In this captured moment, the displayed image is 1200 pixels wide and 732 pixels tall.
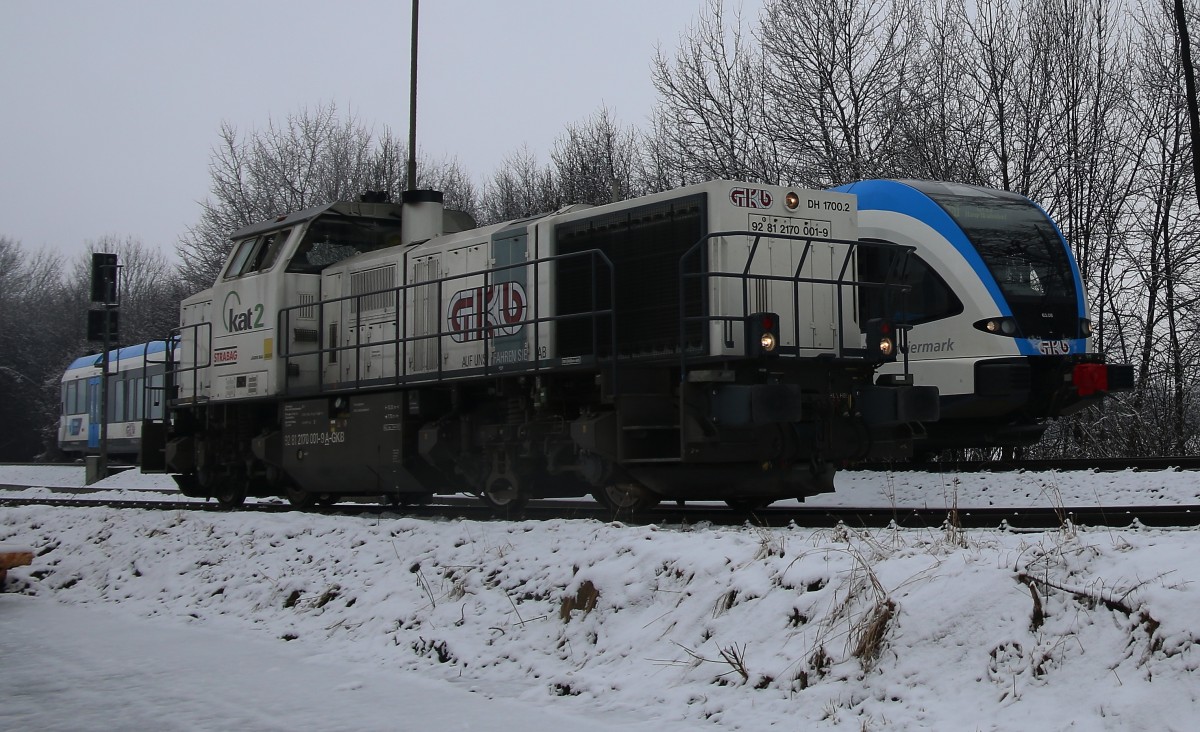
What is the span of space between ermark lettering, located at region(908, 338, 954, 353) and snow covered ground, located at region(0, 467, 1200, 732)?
6990 mm

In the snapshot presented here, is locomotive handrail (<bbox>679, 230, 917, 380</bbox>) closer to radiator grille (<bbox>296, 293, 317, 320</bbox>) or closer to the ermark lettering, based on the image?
the ermark lettering

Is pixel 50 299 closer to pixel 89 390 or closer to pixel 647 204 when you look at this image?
pixel 89 390

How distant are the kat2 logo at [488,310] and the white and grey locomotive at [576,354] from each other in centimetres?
2

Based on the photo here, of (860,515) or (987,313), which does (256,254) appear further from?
(987,313)

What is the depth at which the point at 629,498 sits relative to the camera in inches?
401

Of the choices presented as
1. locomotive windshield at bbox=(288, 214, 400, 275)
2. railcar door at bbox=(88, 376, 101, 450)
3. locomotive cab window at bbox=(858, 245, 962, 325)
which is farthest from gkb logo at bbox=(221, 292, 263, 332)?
railcar door at bbox=(88, 376, 101, 450)

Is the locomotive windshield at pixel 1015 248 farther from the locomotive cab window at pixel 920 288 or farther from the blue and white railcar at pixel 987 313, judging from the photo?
the locomotive cab window at pixel 920 288

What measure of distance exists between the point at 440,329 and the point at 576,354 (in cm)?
155

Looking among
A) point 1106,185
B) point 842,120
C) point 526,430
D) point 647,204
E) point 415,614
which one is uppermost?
point 842,120

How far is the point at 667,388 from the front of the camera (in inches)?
394

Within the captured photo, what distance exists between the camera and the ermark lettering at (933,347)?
14180mm

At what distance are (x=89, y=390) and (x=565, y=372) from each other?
2554cm

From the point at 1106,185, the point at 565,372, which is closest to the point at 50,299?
the point at 1106,185

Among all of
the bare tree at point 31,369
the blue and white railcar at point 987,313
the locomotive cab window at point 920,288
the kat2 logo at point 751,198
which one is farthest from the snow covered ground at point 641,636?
the bare tree at point 31,369
